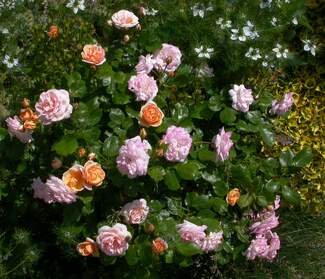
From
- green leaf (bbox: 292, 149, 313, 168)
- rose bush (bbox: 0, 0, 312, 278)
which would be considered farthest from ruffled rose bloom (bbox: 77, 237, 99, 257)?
green leaf (bbox: 292, 149, 313, 168)

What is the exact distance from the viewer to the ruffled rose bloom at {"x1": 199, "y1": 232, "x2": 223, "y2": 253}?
252cm

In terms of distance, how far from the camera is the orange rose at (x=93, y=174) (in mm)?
2309

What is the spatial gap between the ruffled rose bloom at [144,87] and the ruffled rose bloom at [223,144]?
0.31m

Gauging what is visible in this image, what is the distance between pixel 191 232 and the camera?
243 cm

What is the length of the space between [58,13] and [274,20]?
126 centimetres

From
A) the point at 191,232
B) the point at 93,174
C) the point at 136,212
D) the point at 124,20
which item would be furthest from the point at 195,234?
the point at 124,20

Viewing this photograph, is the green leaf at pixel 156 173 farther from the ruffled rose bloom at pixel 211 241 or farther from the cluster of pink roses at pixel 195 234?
the ruffled rose bloom at pixel 211 241

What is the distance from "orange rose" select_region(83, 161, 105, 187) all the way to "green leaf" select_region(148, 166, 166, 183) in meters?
0.18

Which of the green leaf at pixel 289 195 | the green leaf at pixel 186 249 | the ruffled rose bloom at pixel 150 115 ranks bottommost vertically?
the green leaf at pixel 289 195

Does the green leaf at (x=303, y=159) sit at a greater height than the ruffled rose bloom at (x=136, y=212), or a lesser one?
lesser

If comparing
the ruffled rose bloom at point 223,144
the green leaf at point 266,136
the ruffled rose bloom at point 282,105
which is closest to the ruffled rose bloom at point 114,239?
the ruffled rose bloom at point 223,144

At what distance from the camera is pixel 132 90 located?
2.53 metres

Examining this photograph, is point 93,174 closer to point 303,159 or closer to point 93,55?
point 93,55

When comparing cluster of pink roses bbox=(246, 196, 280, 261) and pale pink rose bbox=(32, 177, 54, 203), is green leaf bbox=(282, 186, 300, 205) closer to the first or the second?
cluster of pink roses bbox=(246, 196, 280, 261)
